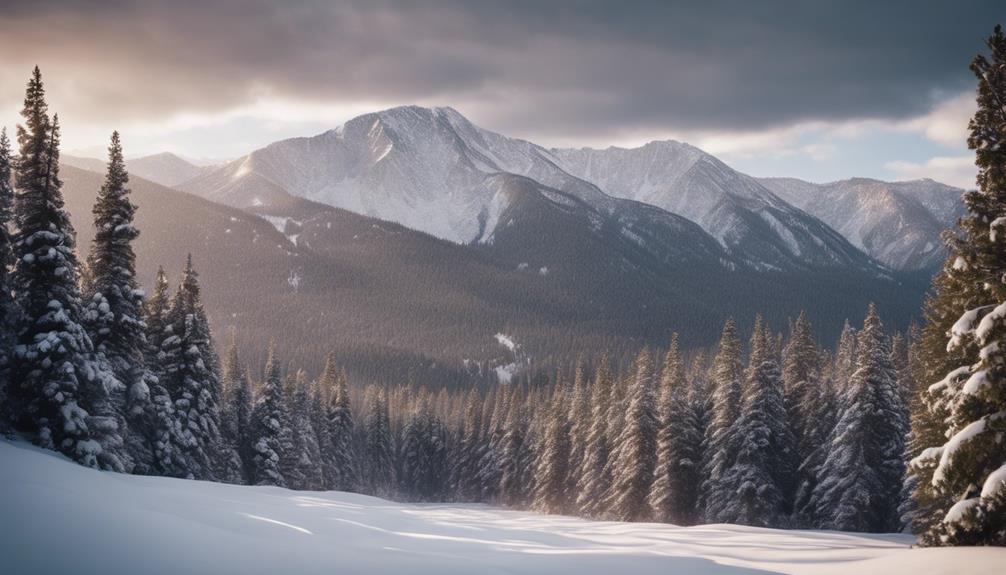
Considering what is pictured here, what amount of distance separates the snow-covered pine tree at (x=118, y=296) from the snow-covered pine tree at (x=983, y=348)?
3064 cm

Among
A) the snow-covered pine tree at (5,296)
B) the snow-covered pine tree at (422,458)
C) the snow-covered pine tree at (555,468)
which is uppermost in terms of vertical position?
the snow-covered pine tree at (5,296)

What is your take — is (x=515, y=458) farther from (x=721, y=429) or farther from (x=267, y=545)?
(x=267, y=545)

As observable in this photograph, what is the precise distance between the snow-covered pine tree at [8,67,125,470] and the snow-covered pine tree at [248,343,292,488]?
2716 cm

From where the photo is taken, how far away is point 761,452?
48.3 m

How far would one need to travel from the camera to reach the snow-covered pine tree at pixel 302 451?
60.9 m

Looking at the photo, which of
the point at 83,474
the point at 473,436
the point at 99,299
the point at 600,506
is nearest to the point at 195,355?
the point at 99,299

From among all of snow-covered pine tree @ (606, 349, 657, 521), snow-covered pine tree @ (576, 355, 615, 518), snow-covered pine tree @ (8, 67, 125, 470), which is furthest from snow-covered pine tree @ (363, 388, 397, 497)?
snow-covered pine tree @ (8, 67, 125, 470)

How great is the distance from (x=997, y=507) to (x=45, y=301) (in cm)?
3184

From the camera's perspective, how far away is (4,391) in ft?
86.4

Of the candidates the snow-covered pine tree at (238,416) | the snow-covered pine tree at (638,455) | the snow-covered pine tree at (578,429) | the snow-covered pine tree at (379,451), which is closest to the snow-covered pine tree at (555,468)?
the snow-covered pine tree at (578,429)

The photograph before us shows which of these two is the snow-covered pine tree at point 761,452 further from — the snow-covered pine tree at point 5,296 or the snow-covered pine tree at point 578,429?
the snow-covered pine tree at point 5,296

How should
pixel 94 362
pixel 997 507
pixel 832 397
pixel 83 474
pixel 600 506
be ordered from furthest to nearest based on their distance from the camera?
pixel 600 506 < pixel 832 397 < pixel 94 362 < pixel 83 474 < pixel 997 507

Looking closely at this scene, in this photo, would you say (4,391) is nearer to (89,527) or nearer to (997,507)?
(89,527)

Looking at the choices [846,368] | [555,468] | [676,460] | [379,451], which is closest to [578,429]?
[555,468]
